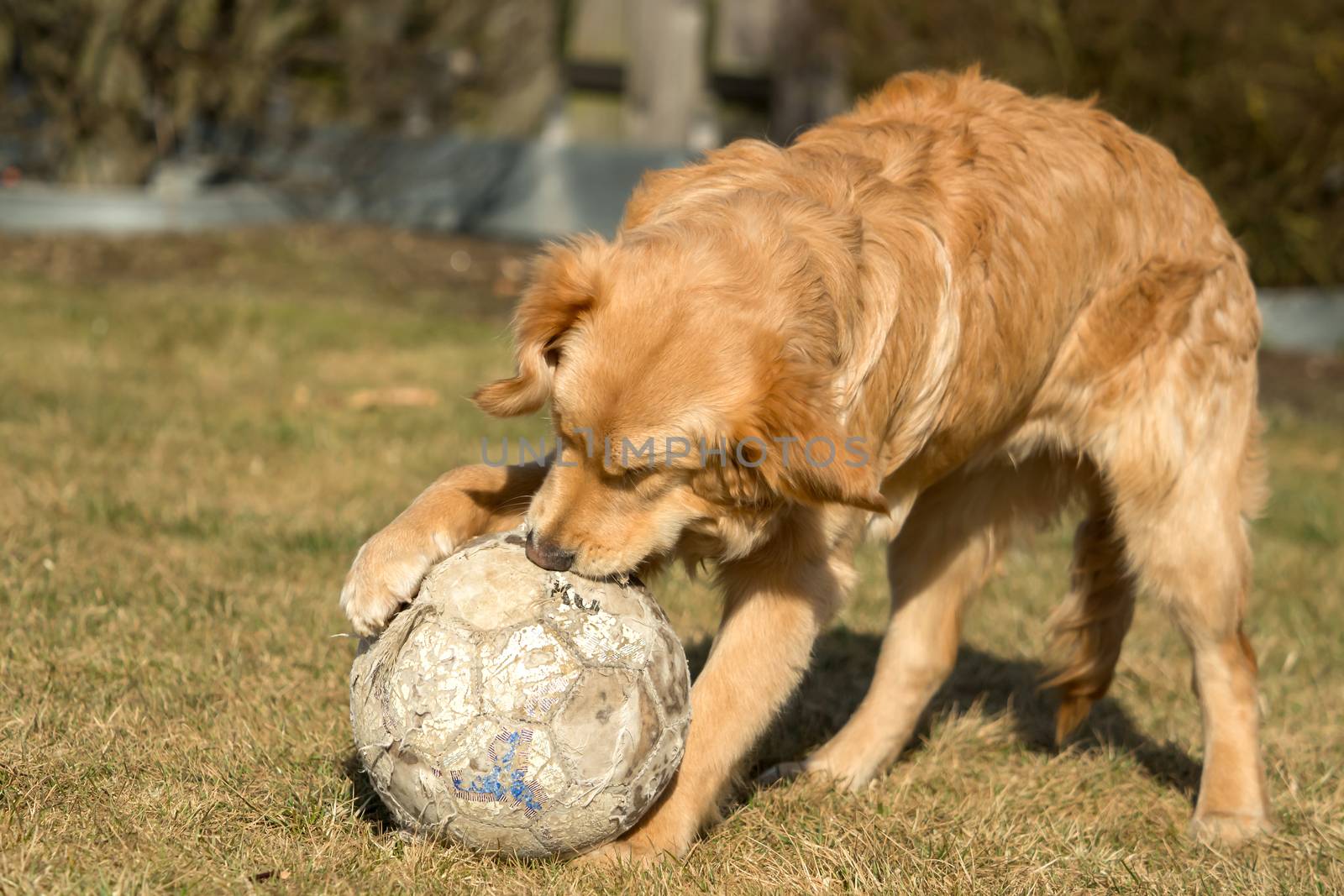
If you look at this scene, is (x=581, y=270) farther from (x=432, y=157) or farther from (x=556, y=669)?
(x=432, y=157)

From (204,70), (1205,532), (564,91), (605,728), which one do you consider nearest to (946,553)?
(1205,532)

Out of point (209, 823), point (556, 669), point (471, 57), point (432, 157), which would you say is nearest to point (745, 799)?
point (556, 669)

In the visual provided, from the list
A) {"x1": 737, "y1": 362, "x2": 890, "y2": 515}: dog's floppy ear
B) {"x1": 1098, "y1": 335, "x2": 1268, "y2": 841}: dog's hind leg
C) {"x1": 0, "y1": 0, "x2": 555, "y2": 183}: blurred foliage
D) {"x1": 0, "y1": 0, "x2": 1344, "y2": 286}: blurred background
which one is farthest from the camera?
{"x1": 0, "y1": 0, "x2": 555, "y2": 183}: blurred foliage

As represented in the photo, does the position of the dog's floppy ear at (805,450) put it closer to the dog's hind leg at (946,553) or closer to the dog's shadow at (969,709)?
the dog's shadow at (969,709)

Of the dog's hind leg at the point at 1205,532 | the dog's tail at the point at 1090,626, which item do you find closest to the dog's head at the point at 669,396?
the dog's hind leg at the point at 1205,532

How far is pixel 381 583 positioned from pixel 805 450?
1047 mm

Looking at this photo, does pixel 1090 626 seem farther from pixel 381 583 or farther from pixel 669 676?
pixel 381 583

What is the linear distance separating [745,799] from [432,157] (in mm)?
10990

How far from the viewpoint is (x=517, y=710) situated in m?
2.91

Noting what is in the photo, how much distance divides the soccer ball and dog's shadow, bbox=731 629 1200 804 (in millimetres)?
1009

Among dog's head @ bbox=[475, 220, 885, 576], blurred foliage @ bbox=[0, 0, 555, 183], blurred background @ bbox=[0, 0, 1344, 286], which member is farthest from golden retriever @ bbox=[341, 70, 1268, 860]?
blurred foliage @ bbox=[0, 0, 555, 183]

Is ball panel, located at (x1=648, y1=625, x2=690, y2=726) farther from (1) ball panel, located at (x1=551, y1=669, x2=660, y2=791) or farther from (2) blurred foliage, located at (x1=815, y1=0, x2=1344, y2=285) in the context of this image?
→ (2) blurred foliage, located at (x1=815, y1=0, x2=1344, y2=285)

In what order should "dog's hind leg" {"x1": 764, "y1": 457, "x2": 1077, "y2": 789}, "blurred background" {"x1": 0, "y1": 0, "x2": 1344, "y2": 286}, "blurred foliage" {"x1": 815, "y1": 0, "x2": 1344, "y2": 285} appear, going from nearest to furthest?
"dog's hind leg" {"x1": 764, "y1": 457, "x2": 1077, "y2": 789} < "blurred foliage" {"x1": 815, "y1": 0, "x2": 1344, "y2": 285} < "blurred background" {"x1": 0, "y1": 0, "x2": 1344, "y2": 286}

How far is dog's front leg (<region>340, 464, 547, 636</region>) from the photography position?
126 inches
